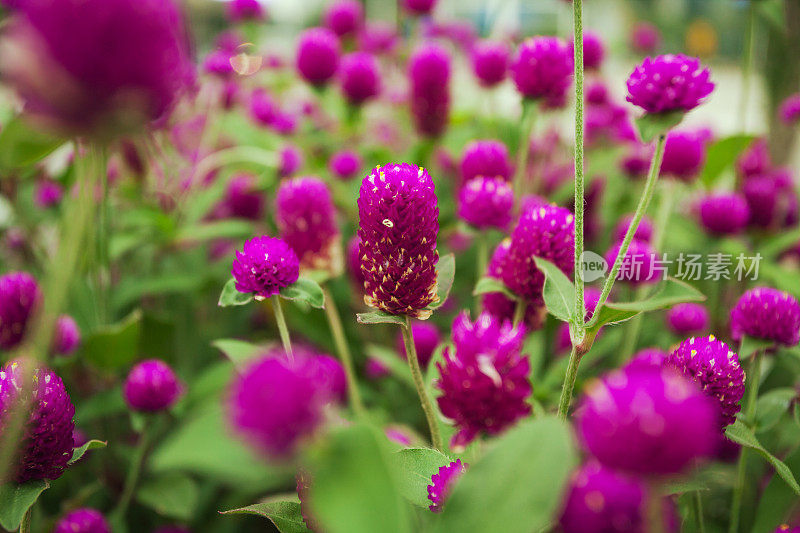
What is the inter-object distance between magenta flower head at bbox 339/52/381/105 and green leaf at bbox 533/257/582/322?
0.95 m

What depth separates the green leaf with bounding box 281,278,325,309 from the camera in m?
0.58

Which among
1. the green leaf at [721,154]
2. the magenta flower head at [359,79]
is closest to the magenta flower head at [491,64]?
the magenta flower head at [359,79]

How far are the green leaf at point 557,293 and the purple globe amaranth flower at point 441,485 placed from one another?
176mm

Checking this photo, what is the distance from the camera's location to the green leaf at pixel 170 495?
838 mm

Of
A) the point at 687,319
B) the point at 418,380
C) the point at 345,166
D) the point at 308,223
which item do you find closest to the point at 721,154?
the point at 687,319

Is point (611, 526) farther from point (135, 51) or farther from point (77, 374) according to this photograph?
point (77, 374)

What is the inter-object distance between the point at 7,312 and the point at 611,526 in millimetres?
787

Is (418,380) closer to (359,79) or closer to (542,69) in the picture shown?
(542,69)

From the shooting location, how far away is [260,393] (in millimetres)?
290

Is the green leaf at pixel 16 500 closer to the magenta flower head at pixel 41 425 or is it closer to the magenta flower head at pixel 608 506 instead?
the magenta flower head at pixel 41 425

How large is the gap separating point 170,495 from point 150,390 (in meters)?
0.20

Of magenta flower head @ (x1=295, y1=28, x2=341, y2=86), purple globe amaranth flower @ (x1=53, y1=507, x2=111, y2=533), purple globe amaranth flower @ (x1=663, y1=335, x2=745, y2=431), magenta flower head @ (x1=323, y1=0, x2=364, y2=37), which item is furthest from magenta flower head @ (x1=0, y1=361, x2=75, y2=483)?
magenta flower head @ (x1=323, y1=0, x2=364, y2=37)

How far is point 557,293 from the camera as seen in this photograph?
59 cm

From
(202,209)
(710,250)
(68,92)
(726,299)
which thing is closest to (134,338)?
(202,209)
